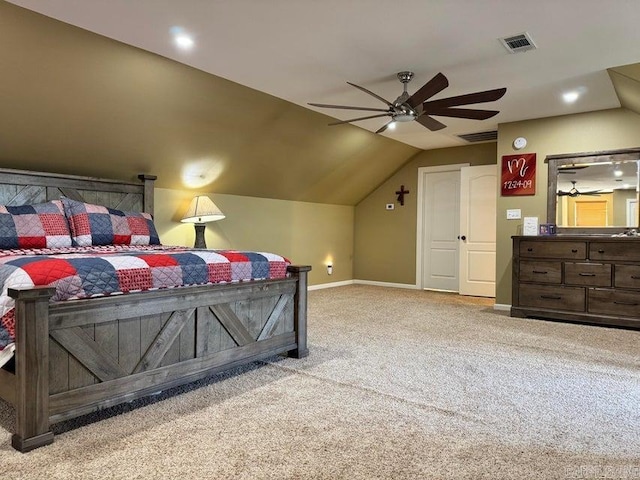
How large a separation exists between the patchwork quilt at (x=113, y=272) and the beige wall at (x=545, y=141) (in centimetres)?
354

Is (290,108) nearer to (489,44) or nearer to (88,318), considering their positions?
(489,44)

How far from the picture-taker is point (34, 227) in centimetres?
333

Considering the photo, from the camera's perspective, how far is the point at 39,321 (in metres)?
1.90

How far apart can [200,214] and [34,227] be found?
1.81 m

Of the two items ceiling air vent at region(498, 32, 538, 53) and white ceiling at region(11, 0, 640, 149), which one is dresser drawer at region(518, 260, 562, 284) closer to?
white ceiling at region(11, 0, 640, 149)

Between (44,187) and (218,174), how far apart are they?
1.89 metres

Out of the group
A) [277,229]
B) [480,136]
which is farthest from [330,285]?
[480,136]

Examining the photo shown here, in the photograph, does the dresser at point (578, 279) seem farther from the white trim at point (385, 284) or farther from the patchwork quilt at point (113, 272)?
the patchwork quilt at point (113, 272)

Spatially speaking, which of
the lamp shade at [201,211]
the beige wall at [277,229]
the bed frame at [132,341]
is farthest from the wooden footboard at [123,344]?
the beige wall at [277,229]

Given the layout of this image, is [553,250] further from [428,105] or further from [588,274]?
[428,105]

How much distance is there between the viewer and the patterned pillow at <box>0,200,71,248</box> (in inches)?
127

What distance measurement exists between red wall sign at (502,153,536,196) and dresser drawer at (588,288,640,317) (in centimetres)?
136

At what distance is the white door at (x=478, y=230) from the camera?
6.53 m

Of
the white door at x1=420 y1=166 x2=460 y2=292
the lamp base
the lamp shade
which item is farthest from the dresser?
the lamp base
